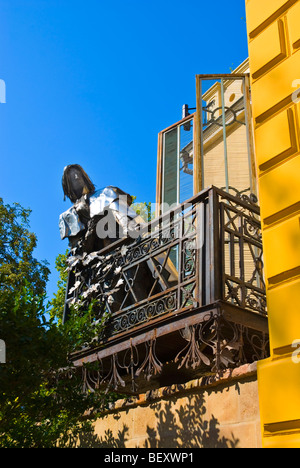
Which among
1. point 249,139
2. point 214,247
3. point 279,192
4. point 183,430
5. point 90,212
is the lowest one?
point 183,430

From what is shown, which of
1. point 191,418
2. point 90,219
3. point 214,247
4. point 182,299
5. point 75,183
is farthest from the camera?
point 75,183

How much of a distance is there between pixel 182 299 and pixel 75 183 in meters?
4.63

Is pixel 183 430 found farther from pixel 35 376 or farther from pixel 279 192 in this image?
pixel 279 192

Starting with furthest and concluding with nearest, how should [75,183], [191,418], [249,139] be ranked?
1. [75,183]
2. [249,139]
3. [191,418]

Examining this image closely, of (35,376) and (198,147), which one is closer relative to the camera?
(35,376)

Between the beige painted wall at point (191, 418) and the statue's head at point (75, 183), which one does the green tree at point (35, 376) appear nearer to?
the beige painted wall at point (191, 418)

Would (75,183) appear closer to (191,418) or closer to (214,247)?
(214,247)

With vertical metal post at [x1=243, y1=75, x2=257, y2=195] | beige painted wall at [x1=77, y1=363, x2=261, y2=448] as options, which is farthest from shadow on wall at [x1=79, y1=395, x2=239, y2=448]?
vertical metal post at [x1=243, y1=75, x2=257, y2=195]

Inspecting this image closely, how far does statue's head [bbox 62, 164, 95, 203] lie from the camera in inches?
392

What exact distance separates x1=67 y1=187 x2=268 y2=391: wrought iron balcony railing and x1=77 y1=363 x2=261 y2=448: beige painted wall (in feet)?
1.30

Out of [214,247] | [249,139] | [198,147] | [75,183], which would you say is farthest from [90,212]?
[214,247]

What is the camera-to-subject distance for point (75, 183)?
396 inches

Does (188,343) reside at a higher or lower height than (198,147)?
lower

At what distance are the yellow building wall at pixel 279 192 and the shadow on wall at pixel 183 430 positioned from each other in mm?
657
